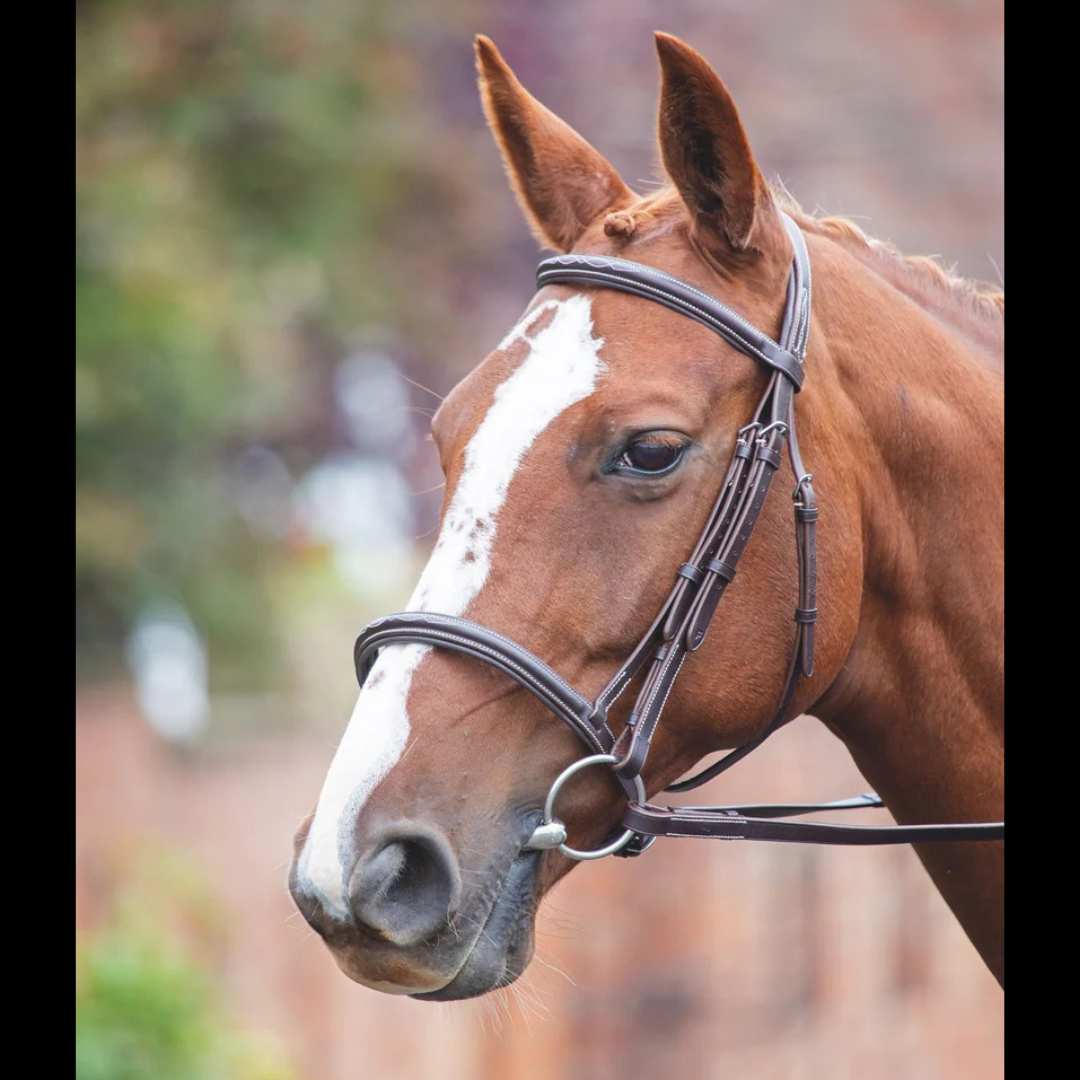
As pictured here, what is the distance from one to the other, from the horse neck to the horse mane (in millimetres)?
197

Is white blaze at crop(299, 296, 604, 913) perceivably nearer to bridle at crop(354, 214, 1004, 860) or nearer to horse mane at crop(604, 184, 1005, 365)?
bridle at crop(354, 214, 1004, 860)

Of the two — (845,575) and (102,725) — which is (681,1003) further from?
(845,575)

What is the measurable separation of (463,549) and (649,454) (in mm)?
377

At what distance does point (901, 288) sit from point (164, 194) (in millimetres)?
5615

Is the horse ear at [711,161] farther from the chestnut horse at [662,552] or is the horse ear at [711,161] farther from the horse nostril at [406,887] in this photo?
the horse nostril at [406,887]

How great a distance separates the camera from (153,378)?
298 inches

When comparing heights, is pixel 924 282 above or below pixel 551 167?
below

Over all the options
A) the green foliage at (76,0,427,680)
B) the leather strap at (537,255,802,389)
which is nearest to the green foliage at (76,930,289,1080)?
the green foliage at (76,0,427,680)

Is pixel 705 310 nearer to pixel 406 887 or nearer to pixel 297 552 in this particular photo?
pixel 406 887

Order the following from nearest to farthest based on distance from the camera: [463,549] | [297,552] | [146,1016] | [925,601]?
[463,549], [925,601], [146,1016], [297,552]

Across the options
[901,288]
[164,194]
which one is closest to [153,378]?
[164,194]

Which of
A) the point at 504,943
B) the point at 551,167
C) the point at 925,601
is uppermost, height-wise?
the point at 551,167

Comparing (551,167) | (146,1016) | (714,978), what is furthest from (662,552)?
(714,978)

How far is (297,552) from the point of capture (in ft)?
37.5
